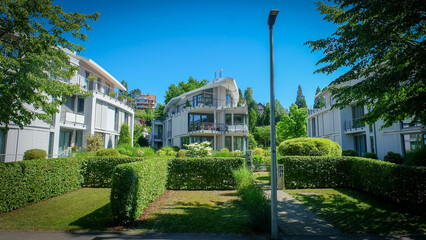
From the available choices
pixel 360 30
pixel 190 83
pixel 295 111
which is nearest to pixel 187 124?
pixel 190 83

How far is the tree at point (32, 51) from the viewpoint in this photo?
23.6 ft

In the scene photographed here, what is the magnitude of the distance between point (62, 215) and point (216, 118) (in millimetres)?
25642

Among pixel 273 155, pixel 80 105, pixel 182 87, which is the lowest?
pixel 273 155

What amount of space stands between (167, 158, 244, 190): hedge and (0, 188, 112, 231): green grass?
3422 mm

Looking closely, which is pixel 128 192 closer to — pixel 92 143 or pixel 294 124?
pixel 92 143

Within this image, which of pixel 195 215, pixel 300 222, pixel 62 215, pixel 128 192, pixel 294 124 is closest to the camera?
pixel 128 192

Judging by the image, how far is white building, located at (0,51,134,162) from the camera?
16.0 meters

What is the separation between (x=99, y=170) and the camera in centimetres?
1205

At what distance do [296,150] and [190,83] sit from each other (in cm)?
3728

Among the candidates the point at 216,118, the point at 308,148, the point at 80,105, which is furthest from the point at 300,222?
the point at 216,118

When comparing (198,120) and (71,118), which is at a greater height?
(198,120)

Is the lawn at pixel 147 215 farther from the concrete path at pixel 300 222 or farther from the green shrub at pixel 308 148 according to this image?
the green shrub at pixel 308 148

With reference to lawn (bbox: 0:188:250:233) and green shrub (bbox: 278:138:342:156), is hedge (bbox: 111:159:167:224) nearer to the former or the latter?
lawn (bbox: 0:188:250:233)

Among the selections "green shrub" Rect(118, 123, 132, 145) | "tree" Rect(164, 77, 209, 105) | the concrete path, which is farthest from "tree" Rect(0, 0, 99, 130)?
"tree" Rect(164, 77, 209, 105)
